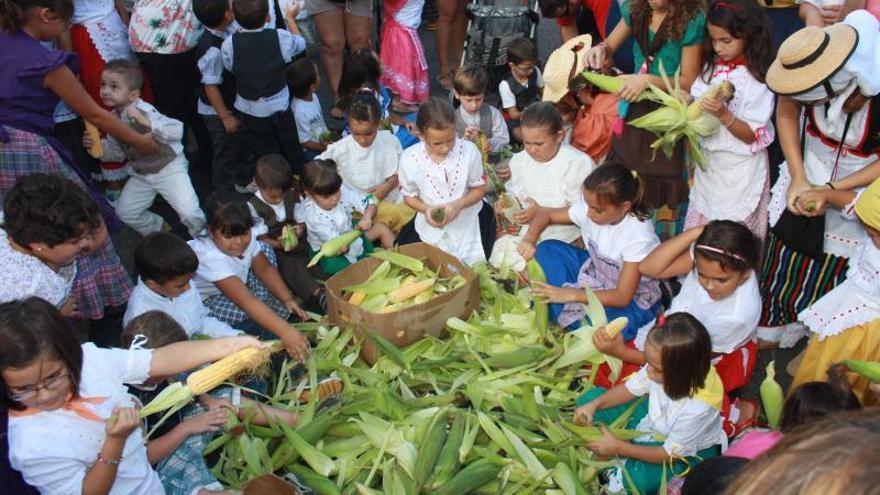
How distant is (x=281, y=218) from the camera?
16.1 ft


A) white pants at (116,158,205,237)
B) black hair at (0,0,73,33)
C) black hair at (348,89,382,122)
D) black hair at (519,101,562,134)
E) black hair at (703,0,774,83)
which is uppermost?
black hair at (703,0,774,83)

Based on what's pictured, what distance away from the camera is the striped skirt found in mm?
4215

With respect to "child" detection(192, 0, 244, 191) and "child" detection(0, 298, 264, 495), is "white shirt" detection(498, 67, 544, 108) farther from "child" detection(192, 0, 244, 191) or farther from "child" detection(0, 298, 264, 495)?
"child" detection(0, 298, 264, 495)

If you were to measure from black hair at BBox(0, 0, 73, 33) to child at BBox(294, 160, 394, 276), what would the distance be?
1430mm

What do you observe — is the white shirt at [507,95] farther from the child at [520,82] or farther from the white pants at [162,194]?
the white pants at [162,194]

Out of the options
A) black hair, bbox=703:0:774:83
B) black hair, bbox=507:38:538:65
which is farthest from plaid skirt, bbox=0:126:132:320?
black hair, bbox=703:0:774:83

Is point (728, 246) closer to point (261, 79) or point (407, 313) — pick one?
point (407, 313)

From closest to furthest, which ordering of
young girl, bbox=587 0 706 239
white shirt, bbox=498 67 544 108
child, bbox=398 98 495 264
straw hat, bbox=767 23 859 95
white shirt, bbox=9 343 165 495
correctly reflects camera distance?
white shirt, bbox=9 343 165 495
straw hat, bbox=767 23 859 95
young girl, bbox=587 0 706 239
child, bbox=398 98 495 264
white shirt, bbox=498 67 544 108

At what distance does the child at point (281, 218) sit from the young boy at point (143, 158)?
0.73 metres

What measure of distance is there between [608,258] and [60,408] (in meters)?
2.48

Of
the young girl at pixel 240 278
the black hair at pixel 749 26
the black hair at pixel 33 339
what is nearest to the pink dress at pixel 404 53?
the young girl at pixel 240 278

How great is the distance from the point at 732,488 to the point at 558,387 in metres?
2.74

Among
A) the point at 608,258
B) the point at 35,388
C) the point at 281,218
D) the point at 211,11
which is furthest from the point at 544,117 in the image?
the point at 35,388

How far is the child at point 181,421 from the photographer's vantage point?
3336 millimetres
